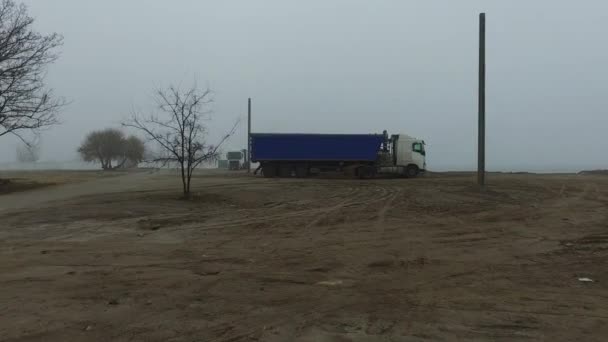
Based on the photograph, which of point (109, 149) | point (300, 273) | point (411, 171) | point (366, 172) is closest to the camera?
point (300, 273)

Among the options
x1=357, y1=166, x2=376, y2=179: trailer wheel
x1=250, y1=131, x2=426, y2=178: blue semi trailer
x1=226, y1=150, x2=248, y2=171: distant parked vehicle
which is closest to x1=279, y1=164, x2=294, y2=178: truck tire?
x1=250, y1=131, x2=426, y2=178: blue semi trailer

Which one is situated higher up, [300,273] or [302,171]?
[302,171]

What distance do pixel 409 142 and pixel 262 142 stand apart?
33.5ft

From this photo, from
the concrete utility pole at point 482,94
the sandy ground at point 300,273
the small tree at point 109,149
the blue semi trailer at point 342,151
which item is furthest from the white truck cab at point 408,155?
the small tree at point 109,149

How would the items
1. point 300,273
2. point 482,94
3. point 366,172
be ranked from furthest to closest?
1. point 366,172
2. point 482,94
3. point 300,273

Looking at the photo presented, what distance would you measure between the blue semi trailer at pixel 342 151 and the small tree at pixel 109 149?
5622 centimetres

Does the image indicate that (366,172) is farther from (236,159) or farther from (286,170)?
(236,159)

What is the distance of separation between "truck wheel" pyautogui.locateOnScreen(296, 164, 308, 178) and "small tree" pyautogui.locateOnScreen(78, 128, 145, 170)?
56784 mm

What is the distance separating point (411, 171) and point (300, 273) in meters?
29.8

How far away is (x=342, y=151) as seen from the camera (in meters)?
37.3

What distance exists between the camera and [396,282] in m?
7.90

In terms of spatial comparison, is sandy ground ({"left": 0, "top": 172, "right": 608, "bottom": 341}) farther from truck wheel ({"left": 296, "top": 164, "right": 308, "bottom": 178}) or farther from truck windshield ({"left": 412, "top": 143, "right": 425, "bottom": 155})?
truck wheel ({"left": 296, "top": 164, "right": 308, "bottom": 178})

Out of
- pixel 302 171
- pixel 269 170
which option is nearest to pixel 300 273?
pixel 302 171

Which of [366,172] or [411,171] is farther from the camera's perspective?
[411,171]
